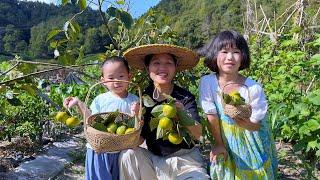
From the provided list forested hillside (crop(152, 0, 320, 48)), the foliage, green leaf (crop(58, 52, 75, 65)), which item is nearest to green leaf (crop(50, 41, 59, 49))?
green leaf (crop(58, 52, 75, 65))

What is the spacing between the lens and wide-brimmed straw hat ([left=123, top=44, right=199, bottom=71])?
1968 mm

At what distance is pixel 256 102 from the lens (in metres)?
1.93

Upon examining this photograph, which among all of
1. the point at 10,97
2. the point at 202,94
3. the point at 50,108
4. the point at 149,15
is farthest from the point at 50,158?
the point at 202,94

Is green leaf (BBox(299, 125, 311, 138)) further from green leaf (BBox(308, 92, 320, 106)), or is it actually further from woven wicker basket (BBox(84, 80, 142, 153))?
woven wicker basket (BBox(84, 80, 142, 153))

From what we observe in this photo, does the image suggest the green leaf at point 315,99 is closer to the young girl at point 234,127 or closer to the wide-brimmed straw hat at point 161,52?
the young girl at point 234,127

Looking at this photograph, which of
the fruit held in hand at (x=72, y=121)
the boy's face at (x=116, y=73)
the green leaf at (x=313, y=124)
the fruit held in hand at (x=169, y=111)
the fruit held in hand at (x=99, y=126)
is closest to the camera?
the fruit held in hand at (x=169, y=111)

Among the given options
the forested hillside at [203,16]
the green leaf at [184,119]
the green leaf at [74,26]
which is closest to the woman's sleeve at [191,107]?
the green leaf at [184,119]

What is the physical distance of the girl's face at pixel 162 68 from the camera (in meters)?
1.98

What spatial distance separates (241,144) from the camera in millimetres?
1965

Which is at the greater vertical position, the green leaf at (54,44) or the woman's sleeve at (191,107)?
the green leaf at (54,44)

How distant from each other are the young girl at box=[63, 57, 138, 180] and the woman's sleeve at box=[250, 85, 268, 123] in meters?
0.56

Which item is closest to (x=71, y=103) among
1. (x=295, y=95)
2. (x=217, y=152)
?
(x=217, y=152)

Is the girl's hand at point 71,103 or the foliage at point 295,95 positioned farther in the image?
the foliage at point 295,95

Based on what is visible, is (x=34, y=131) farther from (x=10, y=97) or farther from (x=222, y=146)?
(x=222, y=146)
